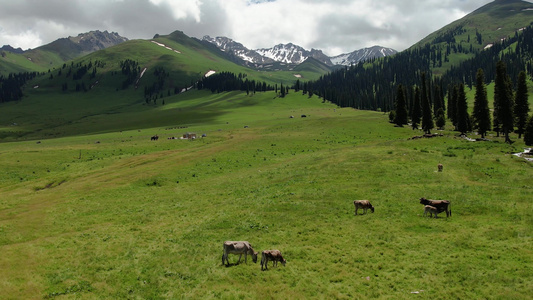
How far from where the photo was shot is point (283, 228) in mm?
26375

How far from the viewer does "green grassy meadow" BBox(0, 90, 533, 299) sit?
1753 cm

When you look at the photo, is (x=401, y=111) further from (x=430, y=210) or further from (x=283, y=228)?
(x=283, y=228)

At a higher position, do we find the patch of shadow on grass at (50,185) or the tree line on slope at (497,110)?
the tree line on slope at (497,110)

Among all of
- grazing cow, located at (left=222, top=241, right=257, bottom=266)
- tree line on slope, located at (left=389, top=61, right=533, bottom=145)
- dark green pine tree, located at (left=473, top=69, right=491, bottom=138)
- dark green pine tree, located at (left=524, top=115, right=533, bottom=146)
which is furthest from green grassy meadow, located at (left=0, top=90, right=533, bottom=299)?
dark green pine tree, located at (left=473, top=69, right=491, bottom=138)

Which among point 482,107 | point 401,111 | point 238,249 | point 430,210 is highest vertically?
point 482,107

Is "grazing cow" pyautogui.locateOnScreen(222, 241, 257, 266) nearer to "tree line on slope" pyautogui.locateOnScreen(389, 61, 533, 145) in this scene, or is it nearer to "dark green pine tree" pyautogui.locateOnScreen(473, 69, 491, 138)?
"tree line on slope" pyautogui.locateOnScreen(389, 61, 533, 145)

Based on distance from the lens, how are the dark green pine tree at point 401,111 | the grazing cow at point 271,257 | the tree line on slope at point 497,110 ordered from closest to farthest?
the grazing cow at point 271,257 → the tree line on slope at point 497,110 → the dark green pine tree at point 401,111

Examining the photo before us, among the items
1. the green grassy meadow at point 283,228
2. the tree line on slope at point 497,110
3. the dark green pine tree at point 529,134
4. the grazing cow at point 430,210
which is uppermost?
the tree line on slope at point 497,110

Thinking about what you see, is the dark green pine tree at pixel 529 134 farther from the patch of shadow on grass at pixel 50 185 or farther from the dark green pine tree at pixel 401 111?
→ the patch of shadow on grass at pixel 50 185

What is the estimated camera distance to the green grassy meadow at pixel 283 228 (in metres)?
17.5

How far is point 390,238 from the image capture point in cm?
2269

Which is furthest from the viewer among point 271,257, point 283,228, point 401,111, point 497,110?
point 401,111

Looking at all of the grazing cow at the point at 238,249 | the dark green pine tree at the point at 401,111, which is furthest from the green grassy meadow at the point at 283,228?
the dark green pine tree at the point at 401,111

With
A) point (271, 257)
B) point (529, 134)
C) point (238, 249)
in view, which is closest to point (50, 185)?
point (238, 249)
